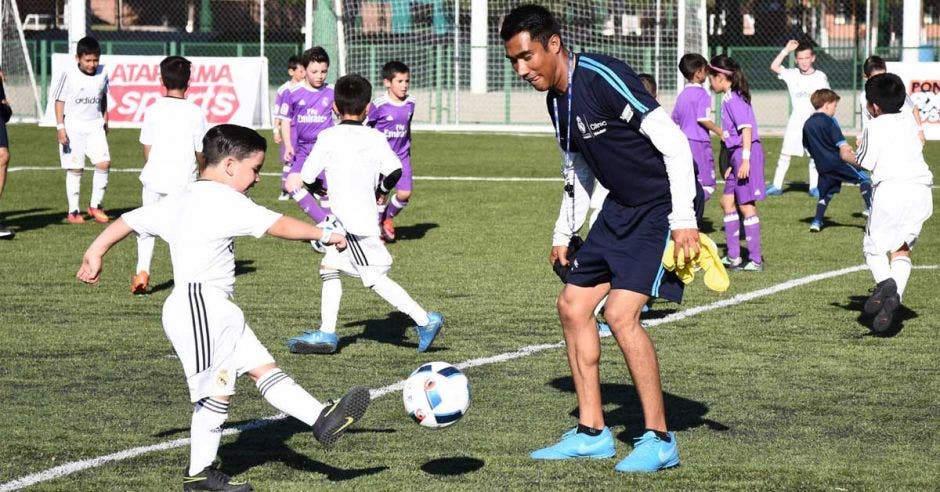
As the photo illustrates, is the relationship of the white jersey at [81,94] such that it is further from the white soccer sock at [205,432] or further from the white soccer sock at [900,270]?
the white soccer sock at [205,432]

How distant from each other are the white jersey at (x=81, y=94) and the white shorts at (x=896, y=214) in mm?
9518

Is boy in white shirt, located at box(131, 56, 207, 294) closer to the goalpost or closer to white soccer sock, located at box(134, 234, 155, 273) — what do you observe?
white soccer sock, located at box(134, 234, 155, 273)

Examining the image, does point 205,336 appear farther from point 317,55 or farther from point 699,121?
point 317,55

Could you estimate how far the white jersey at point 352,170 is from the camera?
29.4 ft

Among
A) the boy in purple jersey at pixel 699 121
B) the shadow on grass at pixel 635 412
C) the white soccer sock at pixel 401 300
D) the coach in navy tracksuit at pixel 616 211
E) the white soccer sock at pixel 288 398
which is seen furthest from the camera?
the boy in purple jersey at pixel 699 121

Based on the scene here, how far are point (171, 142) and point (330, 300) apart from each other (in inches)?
118

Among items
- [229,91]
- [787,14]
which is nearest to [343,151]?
[229,91]

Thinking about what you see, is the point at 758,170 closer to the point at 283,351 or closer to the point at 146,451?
the point at 283,351

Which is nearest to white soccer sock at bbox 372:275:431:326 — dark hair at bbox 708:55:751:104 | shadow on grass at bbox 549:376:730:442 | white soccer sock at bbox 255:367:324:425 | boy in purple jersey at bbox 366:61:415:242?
shadow on grass at bbox 549:376:730:442

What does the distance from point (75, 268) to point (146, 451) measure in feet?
21.1

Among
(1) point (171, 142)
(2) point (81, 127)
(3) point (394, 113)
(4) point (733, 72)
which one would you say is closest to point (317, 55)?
(3) point (394, 113)

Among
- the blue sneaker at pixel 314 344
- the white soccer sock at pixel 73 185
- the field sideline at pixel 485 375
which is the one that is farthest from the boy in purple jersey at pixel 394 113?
the blue sneaker at pixel 314 344

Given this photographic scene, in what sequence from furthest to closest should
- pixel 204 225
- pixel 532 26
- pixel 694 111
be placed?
pixel 694 111 → pixel 532 26 → pixel 204 225

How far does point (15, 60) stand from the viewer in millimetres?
31078
